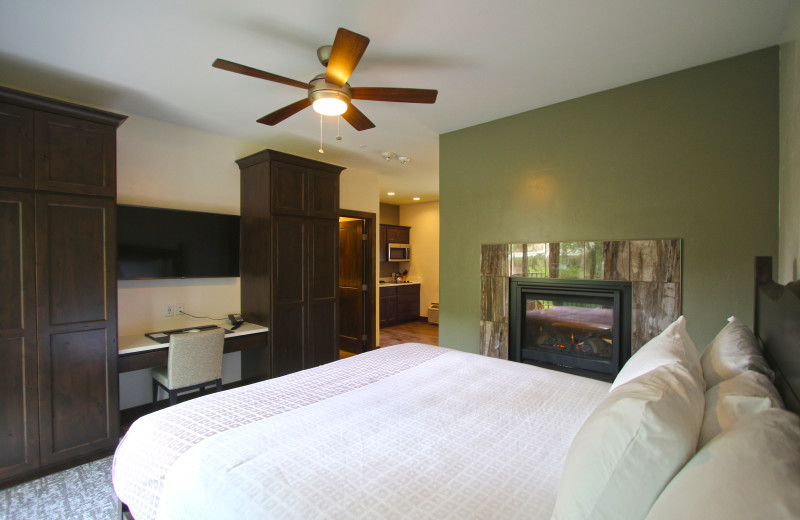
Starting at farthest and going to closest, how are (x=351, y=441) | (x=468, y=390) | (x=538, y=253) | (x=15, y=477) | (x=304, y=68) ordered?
(x=538, y=253) → (x=304, y=68) → (x=15, y=477) → (x=468, y=390) → (x=351, y=441)

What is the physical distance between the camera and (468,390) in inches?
68.1

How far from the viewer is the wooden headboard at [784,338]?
827 millimetres

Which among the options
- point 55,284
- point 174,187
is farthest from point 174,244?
point 55,284

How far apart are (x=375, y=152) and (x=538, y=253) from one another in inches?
91.6

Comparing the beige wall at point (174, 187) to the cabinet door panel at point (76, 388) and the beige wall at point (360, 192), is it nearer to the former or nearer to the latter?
the cabinet door panel at point (76, 388)

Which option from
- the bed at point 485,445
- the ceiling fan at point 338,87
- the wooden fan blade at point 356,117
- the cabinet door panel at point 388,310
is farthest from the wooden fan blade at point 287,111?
the cabinet door panel at point 388,310

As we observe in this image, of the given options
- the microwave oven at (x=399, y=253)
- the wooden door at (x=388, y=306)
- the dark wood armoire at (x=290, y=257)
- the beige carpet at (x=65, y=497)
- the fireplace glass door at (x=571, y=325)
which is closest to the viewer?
the beige carpet at (x=65, y=497)

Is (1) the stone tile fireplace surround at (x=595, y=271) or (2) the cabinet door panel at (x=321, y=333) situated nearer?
(1) the stone tile fireplace surround at (x=595, y=271)

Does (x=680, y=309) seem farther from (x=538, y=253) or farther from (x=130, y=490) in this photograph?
(x=130, y=490)

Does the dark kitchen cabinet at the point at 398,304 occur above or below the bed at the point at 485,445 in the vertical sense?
below

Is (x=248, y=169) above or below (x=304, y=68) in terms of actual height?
below

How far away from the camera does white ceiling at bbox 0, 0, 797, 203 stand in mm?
1900

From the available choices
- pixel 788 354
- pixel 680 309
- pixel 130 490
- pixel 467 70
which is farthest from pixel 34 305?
pixel 680 309

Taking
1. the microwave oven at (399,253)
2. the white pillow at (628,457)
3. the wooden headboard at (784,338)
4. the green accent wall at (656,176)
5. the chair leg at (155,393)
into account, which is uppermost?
the green accent wall at (656,176)
